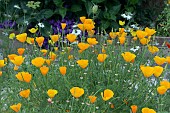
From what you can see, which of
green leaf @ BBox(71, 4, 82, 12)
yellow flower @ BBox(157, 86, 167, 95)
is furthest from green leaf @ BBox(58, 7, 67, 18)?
yellow flower @ BBox(157, 86, 167, 95)

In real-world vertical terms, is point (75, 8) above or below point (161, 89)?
below

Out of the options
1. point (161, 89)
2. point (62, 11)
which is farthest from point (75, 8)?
point (161, 89)

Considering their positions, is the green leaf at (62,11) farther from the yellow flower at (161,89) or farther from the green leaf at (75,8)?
the yellow flower at (161,89)

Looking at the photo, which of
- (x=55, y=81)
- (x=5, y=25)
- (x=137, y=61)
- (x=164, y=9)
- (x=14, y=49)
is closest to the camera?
(x=55, y=81)

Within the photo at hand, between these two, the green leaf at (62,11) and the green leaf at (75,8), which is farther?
the green leaf at (75,8)

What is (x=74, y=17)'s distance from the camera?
5637 millimetres

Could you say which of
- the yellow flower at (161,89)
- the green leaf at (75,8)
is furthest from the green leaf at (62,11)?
the yellow flower at (161,89)

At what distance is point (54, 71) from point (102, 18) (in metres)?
2.56

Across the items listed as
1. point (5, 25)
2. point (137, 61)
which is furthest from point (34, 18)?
point (137, 61)

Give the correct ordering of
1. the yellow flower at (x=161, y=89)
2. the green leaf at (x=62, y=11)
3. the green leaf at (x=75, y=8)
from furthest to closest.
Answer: the green leaf at (x=75, y=8) → the green leaf at (x=62, y=11) → the yellow flower at (x=161, y=89)

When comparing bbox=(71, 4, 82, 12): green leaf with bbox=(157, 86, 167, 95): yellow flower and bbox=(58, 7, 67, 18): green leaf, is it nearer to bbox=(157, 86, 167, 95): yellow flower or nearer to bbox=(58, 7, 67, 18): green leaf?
bbox=(58, 7, 67, 18): green leaf

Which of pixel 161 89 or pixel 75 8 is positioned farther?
pixel 75 8

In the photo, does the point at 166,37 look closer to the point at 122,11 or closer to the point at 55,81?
the point at 122,11

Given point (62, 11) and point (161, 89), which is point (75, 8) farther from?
point (161, 89)
